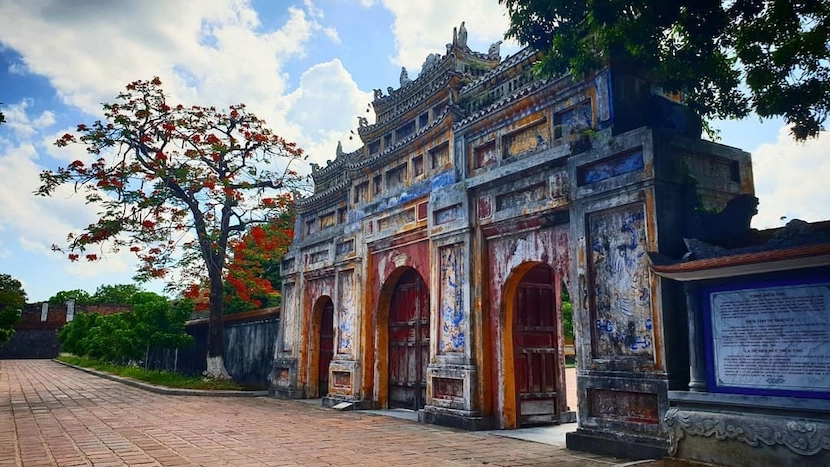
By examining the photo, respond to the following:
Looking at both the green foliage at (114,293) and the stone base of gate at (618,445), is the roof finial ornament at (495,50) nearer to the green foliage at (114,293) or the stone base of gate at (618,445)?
the stone base of gate at (618,445)

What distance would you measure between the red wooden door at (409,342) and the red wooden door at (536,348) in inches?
94.9

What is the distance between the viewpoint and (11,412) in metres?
10.5

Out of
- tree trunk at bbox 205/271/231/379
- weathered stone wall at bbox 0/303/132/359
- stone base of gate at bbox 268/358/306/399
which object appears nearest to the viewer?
stone base of gate at bbox 268/358/306/399

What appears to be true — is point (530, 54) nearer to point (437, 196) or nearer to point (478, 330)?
point (437, 196)

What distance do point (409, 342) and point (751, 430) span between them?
7.25 m

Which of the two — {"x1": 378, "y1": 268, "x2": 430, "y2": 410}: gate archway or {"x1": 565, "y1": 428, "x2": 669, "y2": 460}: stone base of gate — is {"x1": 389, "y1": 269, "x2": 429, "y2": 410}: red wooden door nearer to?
{"x1": 378, "y1": 268, "x2": 430, "y2": 410}: gate archway

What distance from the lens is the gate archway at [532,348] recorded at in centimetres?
906

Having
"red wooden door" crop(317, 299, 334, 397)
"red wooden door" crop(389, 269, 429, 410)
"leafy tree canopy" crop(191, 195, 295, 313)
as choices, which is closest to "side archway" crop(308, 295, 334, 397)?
"red wooden door" crop(317, 299, 334, 397)

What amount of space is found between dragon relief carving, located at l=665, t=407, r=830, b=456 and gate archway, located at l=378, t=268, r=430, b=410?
5.91m

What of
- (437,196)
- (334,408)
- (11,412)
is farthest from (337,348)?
(11,412)

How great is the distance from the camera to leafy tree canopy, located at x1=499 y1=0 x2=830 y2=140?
251 inches

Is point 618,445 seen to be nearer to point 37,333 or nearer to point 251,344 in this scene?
point 251,344

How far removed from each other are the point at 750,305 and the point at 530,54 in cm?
526

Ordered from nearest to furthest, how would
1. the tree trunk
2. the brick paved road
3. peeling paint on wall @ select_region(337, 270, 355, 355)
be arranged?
the brick paved road, peeling paint on wall @ select_region(337, 270, 355, 355), the tree trunk
